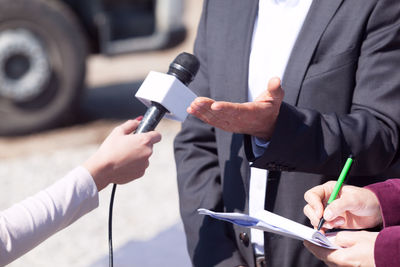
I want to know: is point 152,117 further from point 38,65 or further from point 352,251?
point 38,65

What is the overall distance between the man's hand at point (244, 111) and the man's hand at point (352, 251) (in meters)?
0.32

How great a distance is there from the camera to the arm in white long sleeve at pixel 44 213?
5.39 ft

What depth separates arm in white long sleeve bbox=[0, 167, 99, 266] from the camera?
1644mm

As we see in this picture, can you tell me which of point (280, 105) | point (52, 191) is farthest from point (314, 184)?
point (52, 191)

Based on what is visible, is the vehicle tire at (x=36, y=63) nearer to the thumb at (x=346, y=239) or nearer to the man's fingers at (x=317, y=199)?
the man's fingers at (x=317, y=199)

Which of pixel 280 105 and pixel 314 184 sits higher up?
pixel 280 105

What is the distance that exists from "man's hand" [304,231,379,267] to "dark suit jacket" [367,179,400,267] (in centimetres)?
2

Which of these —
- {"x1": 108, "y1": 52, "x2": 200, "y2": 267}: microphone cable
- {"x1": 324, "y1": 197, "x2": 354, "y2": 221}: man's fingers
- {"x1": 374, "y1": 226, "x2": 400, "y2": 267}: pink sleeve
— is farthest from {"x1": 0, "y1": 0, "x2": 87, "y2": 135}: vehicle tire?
{"x1": 374, "y1": 226, "x2": 400, "y2": 267}: pink sleeve

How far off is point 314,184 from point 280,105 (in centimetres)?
38

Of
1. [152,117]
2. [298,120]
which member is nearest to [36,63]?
[152,117]

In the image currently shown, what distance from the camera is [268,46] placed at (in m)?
1.91

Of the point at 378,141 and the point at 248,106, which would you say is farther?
the point at 378,141

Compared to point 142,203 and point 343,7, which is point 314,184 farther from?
point 142,203

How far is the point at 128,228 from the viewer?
15.2ft
